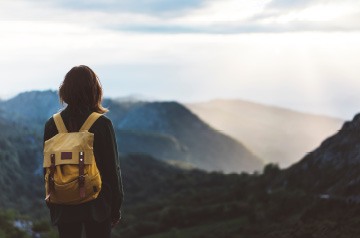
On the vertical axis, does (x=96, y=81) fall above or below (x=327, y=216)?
above

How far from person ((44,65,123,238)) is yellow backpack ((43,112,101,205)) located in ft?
0.36

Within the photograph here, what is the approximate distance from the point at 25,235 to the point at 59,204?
16.0m

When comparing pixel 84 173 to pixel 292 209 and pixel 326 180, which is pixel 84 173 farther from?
pixel 326 180

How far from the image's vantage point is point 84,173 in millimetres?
6371

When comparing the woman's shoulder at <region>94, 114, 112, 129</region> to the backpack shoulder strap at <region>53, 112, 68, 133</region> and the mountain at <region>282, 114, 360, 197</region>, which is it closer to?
the backpack shoulder strap at <region>53, 112, 68, 133</region>

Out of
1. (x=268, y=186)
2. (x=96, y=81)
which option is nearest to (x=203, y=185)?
(x=268, y=186)

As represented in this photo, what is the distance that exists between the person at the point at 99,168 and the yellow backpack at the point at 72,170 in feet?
0.36

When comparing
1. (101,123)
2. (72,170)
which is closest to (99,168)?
(72,170)

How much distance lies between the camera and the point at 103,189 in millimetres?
6551

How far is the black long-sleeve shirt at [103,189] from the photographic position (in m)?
6.46

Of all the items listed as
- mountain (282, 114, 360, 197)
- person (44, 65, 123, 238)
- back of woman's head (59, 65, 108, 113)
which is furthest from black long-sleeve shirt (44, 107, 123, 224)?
mountain (282, 114, 360, 197)

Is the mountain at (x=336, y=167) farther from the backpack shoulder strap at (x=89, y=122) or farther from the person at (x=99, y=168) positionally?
the backpack shoulder strap at (x=89, y=122)

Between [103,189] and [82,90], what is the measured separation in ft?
3.87

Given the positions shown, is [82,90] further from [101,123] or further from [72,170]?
[72,170]
